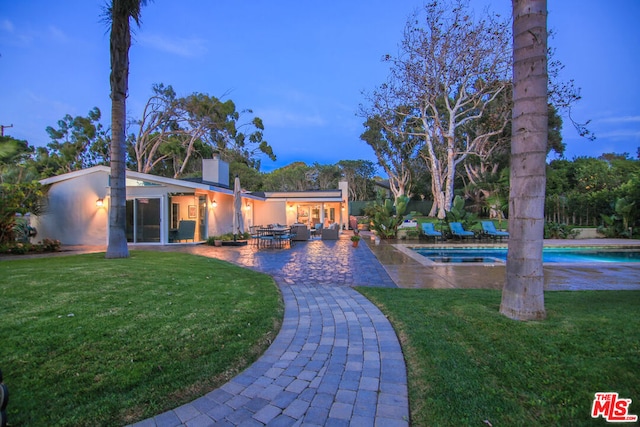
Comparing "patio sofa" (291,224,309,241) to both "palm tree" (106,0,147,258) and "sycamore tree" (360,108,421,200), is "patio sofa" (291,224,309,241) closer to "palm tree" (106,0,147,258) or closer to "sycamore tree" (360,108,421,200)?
"palm tree" (106,0,147,258)

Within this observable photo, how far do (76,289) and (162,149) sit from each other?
933 inches

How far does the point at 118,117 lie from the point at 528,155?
980 centimetres

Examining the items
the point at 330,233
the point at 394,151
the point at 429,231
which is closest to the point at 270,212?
the point at 330,233

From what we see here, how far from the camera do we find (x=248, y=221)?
20.3m

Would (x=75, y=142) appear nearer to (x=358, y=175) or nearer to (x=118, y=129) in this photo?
(x=118, y=129)

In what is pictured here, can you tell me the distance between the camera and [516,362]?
263cm

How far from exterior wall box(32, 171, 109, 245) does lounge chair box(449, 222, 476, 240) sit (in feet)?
54.0

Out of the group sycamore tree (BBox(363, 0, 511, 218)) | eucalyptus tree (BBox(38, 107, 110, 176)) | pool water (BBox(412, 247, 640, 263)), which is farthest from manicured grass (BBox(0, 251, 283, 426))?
eucalyptus tree (BBox(38, 107, 110, 176))

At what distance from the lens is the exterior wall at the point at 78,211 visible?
1431 centimetres

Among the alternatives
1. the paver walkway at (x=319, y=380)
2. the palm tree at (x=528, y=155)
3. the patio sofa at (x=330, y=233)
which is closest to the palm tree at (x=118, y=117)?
the paver walkway at (x=319, y=380)

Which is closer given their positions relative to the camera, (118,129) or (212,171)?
(118,129)

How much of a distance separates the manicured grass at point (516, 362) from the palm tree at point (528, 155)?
45 centimetres

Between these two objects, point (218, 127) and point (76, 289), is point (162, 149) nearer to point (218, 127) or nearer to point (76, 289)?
point (218, 127)

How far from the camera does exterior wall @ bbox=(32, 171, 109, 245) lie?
47.0 ft
